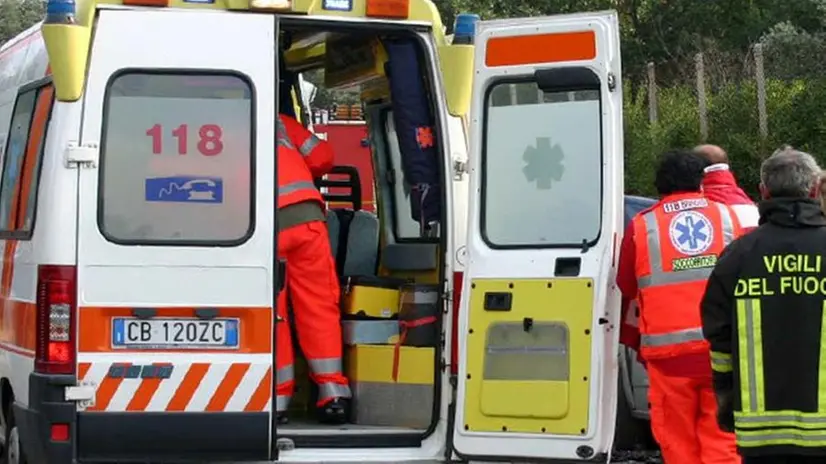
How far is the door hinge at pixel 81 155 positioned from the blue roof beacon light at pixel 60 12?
49 centimetres

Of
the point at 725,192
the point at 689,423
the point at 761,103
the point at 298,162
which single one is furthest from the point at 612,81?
the point at 761,103

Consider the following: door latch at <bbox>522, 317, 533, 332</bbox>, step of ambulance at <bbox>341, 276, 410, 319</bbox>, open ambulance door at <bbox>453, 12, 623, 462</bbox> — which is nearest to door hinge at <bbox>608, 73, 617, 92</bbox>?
open ambulance door at <bbox>453, 12, 623, 462</bbox>

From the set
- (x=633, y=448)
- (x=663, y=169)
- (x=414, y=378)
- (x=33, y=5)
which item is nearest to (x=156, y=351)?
(x=414, y=378)

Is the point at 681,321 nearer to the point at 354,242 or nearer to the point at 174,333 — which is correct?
the point at 174,333


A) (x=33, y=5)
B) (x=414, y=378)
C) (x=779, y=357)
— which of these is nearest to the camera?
(x=779, y=357)

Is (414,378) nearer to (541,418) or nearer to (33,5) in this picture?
(541,418)

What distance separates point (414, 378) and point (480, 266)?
772 mm

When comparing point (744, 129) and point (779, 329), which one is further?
point (744, 129)

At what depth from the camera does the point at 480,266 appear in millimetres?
6406

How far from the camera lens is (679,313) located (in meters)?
6.24

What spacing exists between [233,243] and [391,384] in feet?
3.82

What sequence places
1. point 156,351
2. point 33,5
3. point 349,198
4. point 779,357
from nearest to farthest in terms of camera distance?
point 779,357 < point 156,351 < point 349,198 < point 33,5

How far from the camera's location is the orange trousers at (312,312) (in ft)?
22.6

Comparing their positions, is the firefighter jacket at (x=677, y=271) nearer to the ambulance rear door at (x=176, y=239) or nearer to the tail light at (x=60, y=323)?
the ambulance rear door at (x=176, y=239)
